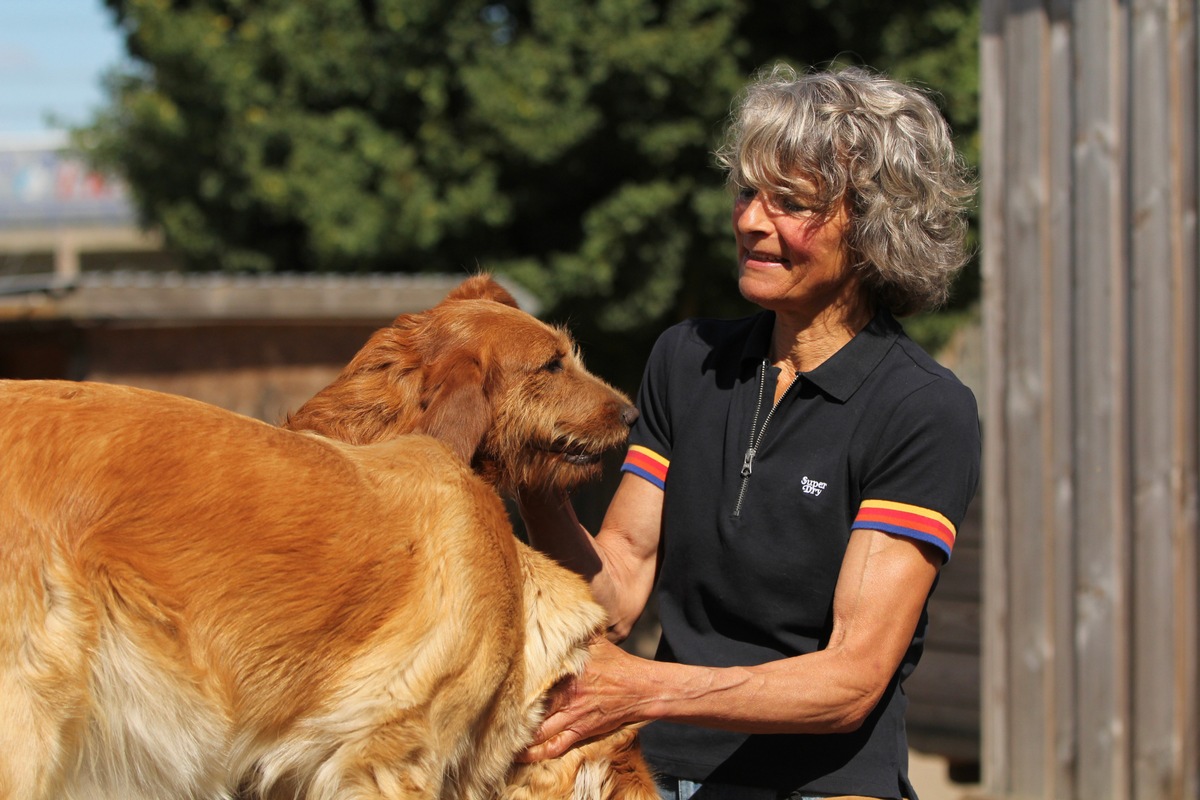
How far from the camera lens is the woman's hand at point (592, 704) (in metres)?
2.61

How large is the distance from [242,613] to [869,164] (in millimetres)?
1863

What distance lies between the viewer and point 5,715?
6.18ft

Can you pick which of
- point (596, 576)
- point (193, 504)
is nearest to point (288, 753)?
point (193, 504)

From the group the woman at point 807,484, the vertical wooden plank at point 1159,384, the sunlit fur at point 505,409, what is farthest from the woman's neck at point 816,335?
the vertical wooden plank at point 1159,384

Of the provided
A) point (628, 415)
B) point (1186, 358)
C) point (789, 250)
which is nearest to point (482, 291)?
point (628, 415)

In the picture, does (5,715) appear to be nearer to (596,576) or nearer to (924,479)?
(596,576)

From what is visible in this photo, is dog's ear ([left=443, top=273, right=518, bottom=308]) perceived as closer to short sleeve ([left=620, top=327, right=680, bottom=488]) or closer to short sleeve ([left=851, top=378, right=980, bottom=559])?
short sleeve ([left=620, top=327, right=680, bottom=488])

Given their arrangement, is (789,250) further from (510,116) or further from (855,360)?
(510,116)

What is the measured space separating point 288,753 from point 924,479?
4.96 feet

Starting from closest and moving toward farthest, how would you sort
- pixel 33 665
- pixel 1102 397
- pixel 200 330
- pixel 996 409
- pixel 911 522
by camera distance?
pixel 33 665 < pixel 911 522 < pixel 1102 397 < pixel 996 409 < pixel 200 330

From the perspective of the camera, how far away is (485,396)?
299cm

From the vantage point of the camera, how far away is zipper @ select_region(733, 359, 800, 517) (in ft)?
10.0

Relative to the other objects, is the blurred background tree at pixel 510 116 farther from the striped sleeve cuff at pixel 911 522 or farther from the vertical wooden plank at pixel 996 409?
the striped sleeve cuff at pixel 911 522

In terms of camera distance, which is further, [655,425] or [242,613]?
[655,425]
